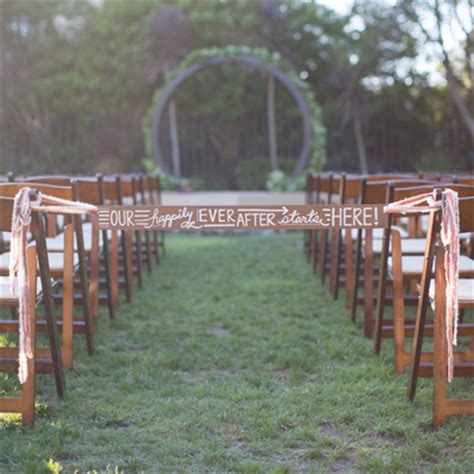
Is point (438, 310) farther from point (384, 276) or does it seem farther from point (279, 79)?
point (279, 79)

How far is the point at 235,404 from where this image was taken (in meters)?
3.09

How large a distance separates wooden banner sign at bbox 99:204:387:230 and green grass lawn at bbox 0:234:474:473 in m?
0.76

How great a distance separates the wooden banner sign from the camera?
9.05ft

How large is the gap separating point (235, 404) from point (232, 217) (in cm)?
84

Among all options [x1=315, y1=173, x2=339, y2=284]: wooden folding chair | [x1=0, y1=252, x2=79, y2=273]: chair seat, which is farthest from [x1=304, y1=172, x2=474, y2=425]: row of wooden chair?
[x1=0, y1=252, x2=79, y2=273]: chair seat

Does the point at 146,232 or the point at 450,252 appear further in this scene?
the point at 146,232

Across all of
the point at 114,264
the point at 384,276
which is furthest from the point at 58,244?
the point at 384,276

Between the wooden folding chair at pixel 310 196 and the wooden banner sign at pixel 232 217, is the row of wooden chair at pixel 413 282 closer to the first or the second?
the wooden banner sign at pixel 232 217

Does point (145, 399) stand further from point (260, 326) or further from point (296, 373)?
point (260, 326)

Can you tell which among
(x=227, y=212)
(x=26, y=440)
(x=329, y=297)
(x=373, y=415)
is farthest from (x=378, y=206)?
(x=329, y=297)

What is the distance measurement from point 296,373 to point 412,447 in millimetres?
939

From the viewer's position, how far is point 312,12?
1439cm

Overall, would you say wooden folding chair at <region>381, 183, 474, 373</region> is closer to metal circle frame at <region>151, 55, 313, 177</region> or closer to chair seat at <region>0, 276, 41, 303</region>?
chair seat at <region>0, 276, 41, 303</region>

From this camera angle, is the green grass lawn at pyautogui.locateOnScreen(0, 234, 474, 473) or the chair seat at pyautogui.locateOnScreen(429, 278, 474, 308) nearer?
the green grass lawn at pyautogui.locateOnScreen(0, 234, 474, 473)
